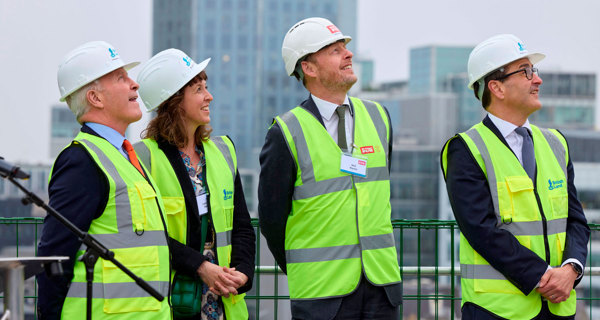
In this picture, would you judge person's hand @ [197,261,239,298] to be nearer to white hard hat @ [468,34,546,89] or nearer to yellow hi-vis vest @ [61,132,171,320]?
yellow hi-vis vest @ [61,132,171,320]

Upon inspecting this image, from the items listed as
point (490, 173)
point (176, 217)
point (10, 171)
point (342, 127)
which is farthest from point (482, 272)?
point (10, 171)

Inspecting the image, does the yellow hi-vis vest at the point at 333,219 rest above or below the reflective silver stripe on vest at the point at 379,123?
below

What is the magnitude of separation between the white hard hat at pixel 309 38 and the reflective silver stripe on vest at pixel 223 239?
2.76 ft

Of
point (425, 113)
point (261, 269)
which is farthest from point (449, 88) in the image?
point (261, 269)

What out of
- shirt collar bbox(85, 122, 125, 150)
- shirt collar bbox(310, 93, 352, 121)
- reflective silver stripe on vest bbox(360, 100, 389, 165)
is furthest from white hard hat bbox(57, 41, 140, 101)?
reflective silver stripe on vest bbox(360, 100, 389, 165)

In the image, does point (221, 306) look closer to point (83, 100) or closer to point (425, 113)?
point (83, 100)

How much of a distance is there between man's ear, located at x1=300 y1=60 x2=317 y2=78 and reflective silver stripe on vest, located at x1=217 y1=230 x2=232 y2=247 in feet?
2.78

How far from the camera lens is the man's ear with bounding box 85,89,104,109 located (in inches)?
162

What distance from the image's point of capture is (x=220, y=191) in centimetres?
445

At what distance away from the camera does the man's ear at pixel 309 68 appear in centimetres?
469

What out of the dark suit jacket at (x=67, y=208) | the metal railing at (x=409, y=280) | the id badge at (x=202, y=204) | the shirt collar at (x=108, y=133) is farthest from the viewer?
the metal railing at (x=409, y=280)

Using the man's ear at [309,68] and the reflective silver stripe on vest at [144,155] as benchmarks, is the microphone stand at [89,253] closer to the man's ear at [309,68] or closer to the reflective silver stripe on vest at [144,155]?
the reflective silver stripe on vest at [144,155]

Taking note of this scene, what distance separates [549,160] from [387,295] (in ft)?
3.36

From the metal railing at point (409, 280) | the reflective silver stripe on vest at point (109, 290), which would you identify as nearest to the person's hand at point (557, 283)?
the metal railing at point (409, 280)
